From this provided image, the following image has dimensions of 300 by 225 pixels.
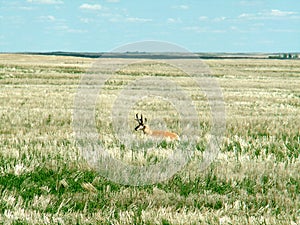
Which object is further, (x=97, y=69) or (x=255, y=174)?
(x=97, y=69)

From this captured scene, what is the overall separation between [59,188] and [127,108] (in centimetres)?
969

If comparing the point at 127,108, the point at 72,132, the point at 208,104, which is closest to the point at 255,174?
the point at 72,132

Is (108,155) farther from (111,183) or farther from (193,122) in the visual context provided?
(193,122)

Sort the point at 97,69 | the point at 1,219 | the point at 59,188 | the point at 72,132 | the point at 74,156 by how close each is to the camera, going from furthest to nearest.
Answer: the point at 97,69 < the point at 72,132 < the point at 74,156 < the point at 59,188 < the point at 1,219

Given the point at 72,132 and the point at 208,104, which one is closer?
the point at 72,132

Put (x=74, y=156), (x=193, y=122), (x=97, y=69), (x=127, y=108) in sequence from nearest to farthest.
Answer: (x=74, y=156) → (x=193, y=122) → (x=127, y=108) → (x=97, y=69)

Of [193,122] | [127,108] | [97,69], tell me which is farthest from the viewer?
[97,69]

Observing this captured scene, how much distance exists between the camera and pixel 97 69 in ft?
155

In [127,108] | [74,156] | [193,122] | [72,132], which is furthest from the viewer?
[127,108]

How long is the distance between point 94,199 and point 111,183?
0.65 meters

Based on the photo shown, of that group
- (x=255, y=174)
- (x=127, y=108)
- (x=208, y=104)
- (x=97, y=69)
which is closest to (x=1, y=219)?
(x=255, y=174)

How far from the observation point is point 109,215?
189 inches

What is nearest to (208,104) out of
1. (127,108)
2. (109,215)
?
(127,108)

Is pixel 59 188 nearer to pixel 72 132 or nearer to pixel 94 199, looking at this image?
pixel 94 199
